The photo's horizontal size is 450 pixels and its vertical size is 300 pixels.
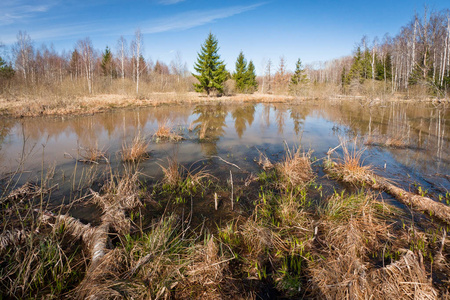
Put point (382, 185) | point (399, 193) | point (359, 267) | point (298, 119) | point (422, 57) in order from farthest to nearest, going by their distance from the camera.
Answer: point (422, 57), point (298, 119), point (382, 185), point (399, 193), point (359, 267)

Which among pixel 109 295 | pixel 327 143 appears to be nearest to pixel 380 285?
pixel 109 295

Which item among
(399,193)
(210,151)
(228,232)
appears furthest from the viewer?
(210,151)

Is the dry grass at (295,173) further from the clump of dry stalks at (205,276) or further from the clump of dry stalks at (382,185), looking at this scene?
the clump of dry stalks at (205,276)

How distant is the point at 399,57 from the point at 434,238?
44.2 m

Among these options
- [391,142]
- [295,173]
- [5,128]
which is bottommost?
[295,173]

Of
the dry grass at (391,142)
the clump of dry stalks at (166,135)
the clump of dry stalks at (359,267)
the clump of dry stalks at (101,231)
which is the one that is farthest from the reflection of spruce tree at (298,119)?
the clump of dry stalks at (101,231)

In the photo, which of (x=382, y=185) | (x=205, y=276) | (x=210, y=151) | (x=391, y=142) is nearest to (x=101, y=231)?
(x=205, y=276)

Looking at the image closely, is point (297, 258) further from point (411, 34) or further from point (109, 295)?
point (411, 34)

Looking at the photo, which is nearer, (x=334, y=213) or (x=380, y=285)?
(x=380, y=285)

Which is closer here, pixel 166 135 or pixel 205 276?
pixel 205 276

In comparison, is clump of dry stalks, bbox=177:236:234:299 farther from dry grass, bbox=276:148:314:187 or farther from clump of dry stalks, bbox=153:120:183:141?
clump of dry stalks, bbox=153:120:183:141

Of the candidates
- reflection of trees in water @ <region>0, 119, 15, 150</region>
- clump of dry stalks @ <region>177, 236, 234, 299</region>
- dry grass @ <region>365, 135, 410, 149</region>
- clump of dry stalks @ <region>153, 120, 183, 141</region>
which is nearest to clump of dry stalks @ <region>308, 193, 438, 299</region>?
clump of dry stalks @ <region>177, 236, 234, 299</region>

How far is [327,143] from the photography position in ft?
28.6

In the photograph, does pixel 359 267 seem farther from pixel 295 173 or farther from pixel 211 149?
pixel 211 149
